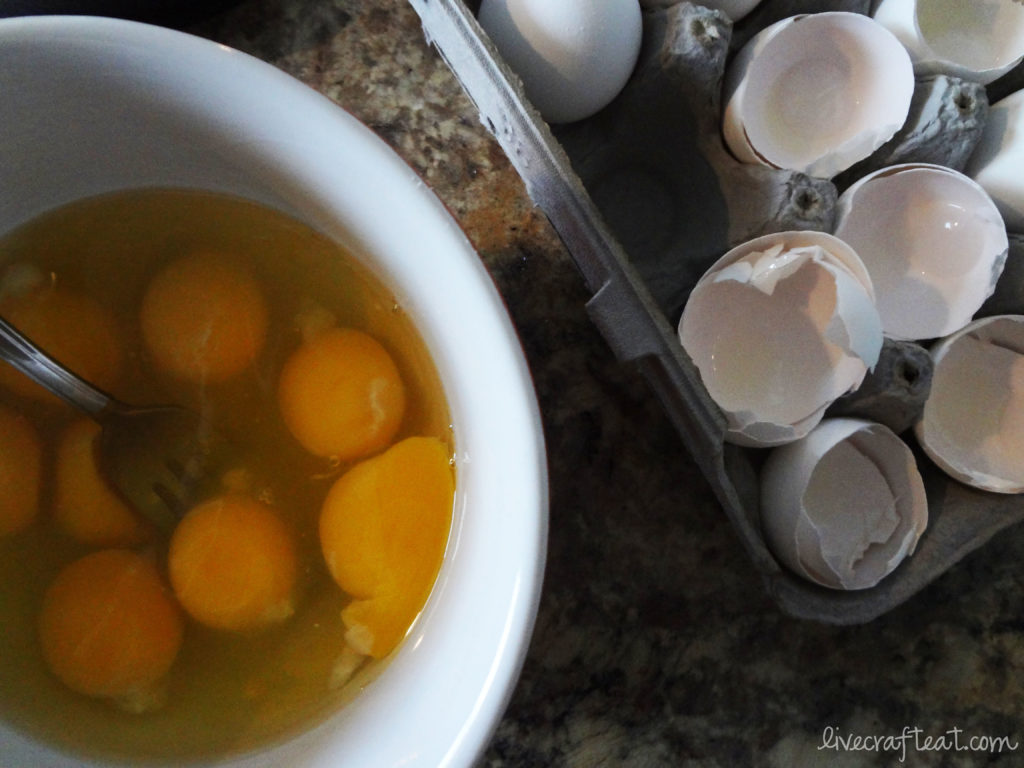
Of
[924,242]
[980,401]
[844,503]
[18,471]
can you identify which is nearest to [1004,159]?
[924,242]

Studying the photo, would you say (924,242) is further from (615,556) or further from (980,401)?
(615,556)

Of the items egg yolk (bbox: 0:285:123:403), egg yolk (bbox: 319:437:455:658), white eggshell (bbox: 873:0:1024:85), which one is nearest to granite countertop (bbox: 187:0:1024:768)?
egg yolk (bbox: 319:437:455:658)

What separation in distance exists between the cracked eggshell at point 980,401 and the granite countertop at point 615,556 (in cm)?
18

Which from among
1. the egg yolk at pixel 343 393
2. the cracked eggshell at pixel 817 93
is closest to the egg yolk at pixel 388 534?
the egg yolk at pixel 343 393

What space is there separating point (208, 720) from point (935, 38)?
0.87m

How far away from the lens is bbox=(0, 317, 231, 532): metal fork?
1.97ft

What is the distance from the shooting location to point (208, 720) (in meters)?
0.59

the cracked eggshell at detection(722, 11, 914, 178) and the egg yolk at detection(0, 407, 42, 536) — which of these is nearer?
the egg yolk at detection(0, 407, 42, 536)

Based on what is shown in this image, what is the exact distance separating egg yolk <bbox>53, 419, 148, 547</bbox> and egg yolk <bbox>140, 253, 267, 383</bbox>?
0.08 metres

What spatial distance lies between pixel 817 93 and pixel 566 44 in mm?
258

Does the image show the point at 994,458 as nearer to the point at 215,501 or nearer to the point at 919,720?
the point at 919,720

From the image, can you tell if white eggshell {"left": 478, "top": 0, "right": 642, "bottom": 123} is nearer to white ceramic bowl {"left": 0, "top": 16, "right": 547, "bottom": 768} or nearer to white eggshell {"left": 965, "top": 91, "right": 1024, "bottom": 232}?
white ceramic bowl {"left": 0, "top": 16, "right": 547, "bottom": 768}

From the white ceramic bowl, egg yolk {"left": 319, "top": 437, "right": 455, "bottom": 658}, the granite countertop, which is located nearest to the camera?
the white ceramic bowl

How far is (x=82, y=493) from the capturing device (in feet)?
1.97
